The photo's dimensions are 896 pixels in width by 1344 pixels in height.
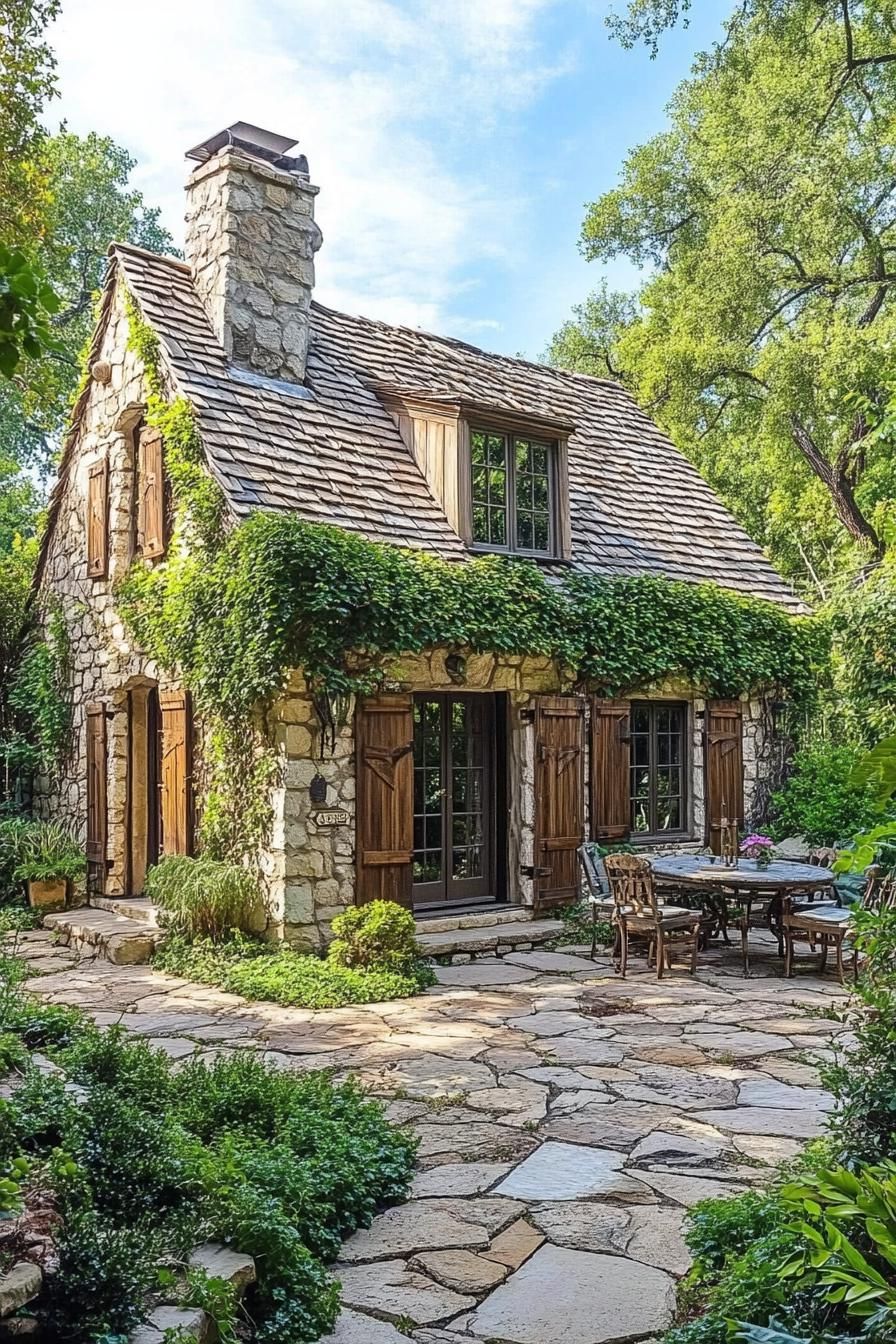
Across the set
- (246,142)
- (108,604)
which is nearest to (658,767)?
(108,604)

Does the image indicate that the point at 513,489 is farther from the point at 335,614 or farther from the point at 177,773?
the point at 177,773

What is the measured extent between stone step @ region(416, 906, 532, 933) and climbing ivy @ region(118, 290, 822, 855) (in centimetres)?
188

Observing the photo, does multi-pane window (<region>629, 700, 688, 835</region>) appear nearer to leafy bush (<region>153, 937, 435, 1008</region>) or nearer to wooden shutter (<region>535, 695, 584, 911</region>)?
wooden shutter (<region>535, 695, 584, 911</region>)

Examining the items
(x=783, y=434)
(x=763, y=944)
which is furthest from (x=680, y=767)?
(x=783, y=434)

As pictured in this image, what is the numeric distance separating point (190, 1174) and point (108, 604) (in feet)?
29.6

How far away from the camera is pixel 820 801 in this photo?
41.7ft

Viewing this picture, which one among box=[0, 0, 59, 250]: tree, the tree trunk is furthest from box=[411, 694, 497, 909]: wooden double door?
the tree trunk

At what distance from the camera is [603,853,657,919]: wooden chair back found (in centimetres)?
873

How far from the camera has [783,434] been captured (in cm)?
1720

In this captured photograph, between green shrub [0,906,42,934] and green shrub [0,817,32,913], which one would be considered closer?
green shrub [0,906,42,934]

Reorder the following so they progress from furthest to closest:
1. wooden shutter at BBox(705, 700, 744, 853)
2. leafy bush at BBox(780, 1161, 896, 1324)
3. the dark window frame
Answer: wooden shutter at BBox(705, 700, 744, 853)
the dark window frame
leafy bush at BBox(780, 1161, 896, 1324)

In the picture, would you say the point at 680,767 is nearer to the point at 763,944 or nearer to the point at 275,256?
the point at 763,944

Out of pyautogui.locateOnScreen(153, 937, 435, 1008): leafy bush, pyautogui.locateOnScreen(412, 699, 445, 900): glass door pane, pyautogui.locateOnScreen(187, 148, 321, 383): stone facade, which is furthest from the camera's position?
pyautogui.locateOnScreen(187, 148, 321, 383): stone facade

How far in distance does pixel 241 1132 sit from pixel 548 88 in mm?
14400
